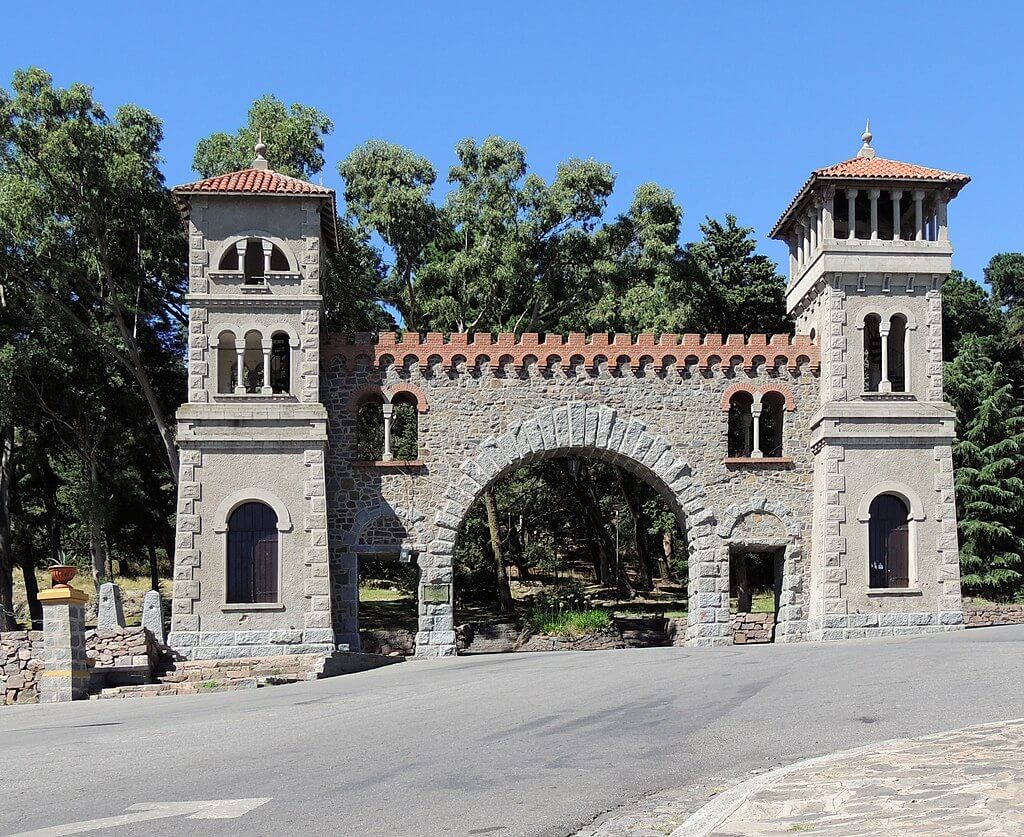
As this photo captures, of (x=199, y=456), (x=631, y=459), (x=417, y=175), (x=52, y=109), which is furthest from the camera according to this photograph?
(x=417, y=175)

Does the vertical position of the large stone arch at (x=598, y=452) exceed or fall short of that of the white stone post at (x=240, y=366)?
it falls short

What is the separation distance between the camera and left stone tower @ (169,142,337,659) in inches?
1041

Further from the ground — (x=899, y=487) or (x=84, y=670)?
(x=899, y=487)

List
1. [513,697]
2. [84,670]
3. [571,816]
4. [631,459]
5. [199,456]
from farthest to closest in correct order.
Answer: [631,459] → [199,456] → [84,670] → [513,697] → [571,816]

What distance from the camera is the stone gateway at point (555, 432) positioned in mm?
26828

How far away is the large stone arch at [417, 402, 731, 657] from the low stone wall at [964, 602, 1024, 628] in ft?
18.0

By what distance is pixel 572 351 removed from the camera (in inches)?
1133

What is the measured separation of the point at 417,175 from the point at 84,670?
21.7m

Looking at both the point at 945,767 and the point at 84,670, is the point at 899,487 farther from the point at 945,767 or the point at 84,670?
the point at 945,767

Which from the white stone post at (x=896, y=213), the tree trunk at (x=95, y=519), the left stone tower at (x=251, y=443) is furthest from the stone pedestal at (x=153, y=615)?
the white stone post at (x=896, y=213)

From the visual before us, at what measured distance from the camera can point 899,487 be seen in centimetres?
2797

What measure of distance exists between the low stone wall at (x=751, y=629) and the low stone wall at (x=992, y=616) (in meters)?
4.35

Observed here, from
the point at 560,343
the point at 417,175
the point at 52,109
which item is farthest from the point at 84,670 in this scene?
the point at 417,175

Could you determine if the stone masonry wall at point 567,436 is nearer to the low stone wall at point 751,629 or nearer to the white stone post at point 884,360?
the low stone wall at point 751,629
